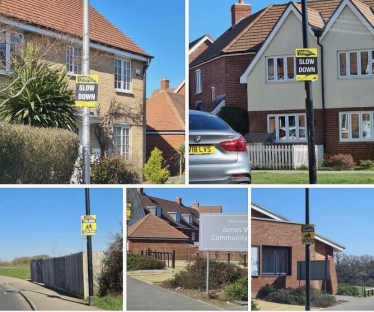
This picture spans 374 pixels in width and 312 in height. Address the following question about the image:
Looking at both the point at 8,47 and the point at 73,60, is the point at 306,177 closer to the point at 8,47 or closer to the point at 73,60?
the point at 73,60

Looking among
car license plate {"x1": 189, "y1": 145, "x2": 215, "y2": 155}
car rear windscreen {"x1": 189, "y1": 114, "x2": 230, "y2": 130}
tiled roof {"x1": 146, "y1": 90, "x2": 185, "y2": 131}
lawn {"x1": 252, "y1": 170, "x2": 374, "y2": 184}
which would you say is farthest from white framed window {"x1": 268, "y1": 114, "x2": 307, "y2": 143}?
car license plate {"x1": 189, "y1": 145, "x2": 215, "y2": 155}

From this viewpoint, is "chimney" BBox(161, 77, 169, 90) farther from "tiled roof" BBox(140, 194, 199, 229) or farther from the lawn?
"tiled roof" BBox(140, 194, 199, 229)

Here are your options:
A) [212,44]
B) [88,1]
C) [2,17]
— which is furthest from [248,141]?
[2,17]

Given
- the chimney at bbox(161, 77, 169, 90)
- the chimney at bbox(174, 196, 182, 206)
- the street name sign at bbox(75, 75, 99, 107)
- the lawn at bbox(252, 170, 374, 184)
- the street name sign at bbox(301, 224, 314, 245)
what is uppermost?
the chimney at bbox(161, 77, 169, 90)

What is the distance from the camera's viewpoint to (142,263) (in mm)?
8383

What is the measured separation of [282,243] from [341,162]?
1.94 meters

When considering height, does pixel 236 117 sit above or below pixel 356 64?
below

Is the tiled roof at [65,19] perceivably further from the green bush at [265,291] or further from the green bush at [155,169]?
the green bush at [265,291]

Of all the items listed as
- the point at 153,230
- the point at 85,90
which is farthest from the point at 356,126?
the point at 85,90

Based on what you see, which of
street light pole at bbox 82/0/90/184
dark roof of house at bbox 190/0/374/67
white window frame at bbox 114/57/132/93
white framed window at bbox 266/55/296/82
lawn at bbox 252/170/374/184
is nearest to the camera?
lawn at bbox 252/170/374/184

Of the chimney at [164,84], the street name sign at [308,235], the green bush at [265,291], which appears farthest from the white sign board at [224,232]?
the chimney at [164,84]

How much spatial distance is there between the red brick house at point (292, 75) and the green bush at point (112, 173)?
1.52m

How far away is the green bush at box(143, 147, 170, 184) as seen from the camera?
31.6ft

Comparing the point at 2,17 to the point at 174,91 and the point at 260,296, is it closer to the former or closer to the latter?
the point at 174,91
